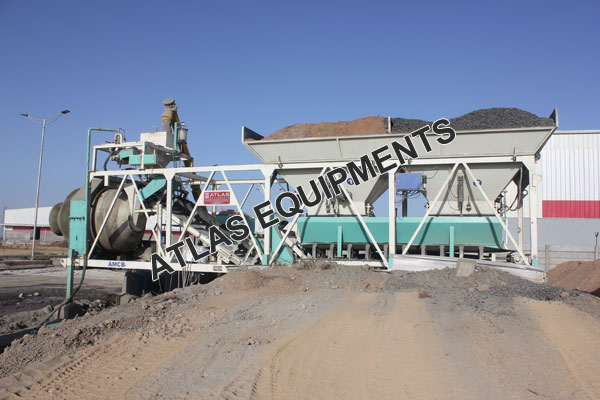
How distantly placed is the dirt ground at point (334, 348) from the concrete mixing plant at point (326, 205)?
2.42 m

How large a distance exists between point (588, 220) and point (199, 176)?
73.5 feet

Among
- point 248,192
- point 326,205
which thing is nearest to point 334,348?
point 326,205

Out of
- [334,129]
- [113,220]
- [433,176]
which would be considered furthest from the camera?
[113,220]

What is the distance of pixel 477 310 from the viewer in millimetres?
5281

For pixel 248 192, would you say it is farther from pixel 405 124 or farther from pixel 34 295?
pixel 34 295

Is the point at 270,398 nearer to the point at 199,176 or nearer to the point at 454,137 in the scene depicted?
the point at 454,137

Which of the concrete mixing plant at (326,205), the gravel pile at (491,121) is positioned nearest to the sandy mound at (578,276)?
the concrete mixing plant at (326,205)

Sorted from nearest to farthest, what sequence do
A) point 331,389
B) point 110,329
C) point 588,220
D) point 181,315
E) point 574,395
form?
1. point 574,395
2. point 331,389
3. point 110,329
4. point 181,315
5. point 588,220

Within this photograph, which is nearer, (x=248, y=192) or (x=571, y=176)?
(x=248, y=192)

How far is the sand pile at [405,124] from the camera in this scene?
890 cm

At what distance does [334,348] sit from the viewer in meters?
4.53

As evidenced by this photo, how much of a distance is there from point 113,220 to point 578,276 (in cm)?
1495

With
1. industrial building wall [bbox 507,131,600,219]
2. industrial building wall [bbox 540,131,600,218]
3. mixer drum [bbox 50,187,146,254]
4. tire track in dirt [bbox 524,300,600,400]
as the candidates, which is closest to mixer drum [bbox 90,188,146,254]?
mixer drum [bbox 50,187,146,254]

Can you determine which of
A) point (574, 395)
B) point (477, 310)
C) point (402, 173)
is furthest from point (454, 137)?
point (574, 395)
